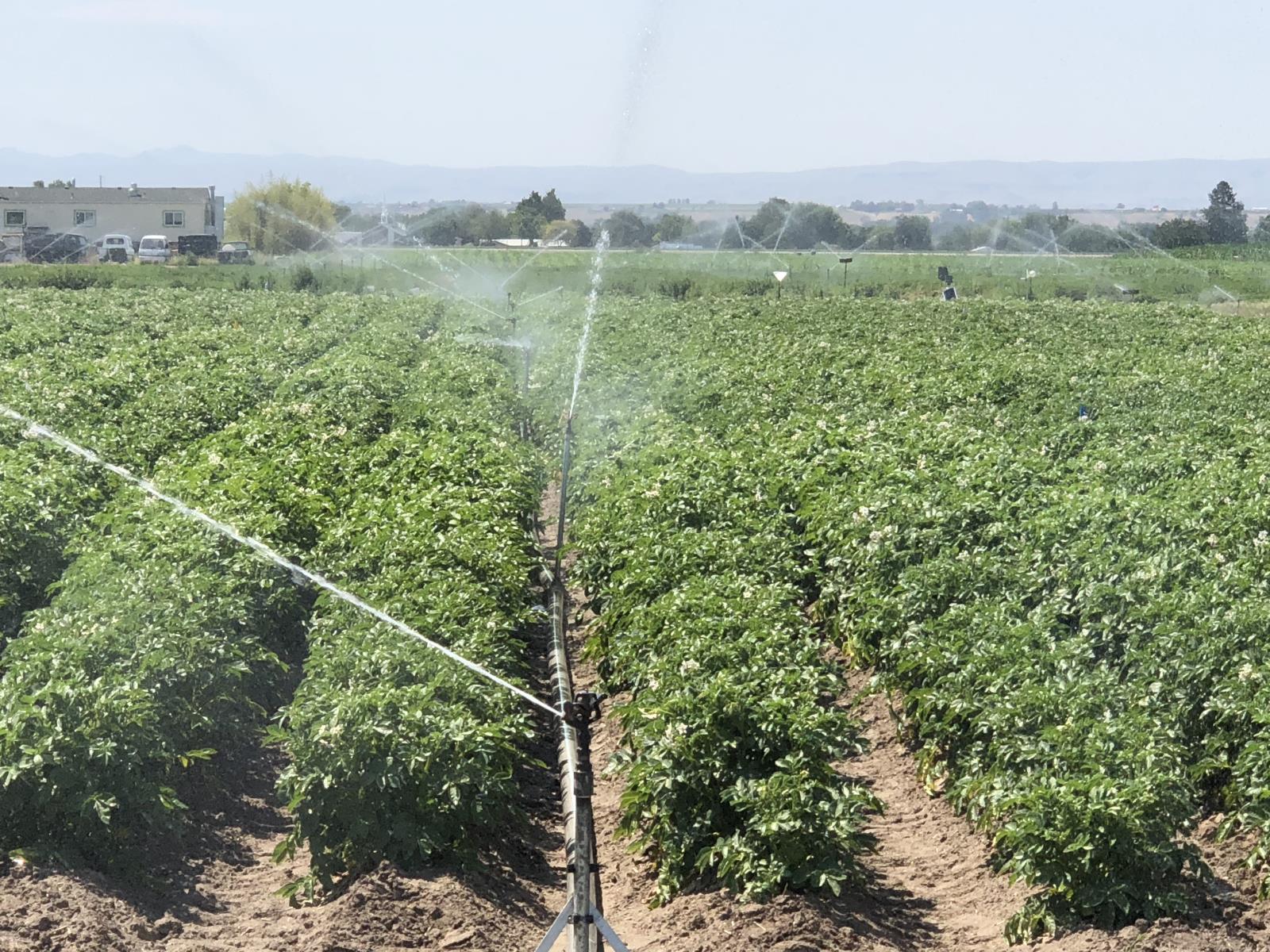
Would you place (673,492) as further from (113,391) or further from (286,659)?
(113,391)

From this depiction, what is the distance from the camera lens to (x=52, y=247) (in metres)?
80.9

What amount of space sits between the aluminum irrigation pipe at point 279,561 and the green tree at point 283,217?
77.2 m

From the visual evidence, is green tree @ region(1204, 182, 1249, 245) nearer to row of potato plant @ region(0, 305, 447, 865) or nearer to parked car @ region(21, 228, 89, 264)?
parked car @ region(21, 228, 89, 264)

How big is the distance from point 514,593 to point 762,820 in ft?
12.9

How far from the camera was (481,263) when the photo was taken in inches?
2736

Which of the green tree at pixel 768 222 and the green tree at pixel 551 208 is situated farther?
the green tree at pixel 768 222

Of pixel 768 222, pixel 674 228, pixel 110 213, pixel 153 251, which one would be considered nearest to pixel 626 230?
pixel 674 228

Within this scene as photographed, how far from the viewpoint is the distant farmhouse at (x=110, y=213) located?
309ft

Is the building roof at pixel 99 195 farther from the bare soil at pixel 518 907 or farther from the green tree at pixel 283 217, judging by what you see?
the bare soil at pixel 518 907

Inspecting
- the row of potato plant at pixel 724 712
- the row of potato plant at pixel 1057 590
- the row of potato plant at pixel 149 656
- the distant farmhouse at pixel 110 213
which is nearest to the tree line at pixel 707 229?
the distant farmhouse at pixel 110 213

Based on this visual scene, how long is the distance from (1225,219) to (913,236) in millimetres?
21229

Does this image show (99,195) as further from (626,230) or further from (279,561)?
(279,561)

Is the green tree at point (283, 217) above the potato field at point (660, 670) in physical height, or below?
above

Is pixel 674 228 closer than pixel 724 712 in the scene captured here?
No
